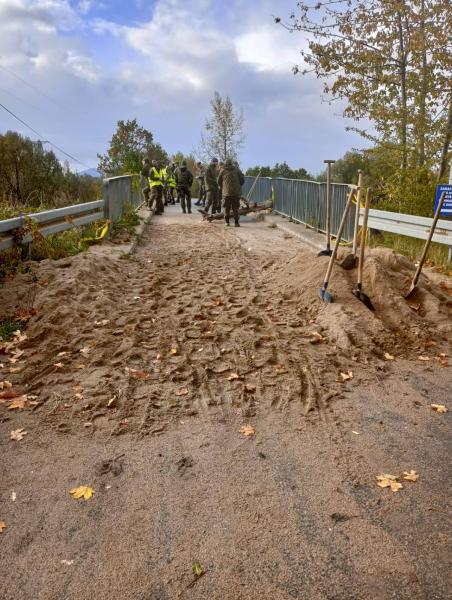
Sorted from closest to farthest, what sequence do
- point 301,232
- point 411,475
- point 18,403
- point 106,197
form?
point 411,475 < point 18,403 < point 106,197 < point 301,232

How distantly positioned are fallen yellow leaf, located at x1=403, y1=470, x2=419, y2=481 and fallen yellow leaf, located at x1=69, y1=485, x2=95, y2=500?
1984 millimetres

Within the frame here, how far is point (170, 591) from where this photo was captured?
251cm

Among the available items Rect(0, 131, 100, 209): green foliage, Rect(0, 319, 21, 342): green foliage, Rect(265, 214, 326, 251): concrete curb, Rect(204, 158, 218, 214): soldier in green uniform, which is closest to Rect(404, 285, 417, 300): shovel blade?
Rect(0, 319, 21, 342): green foliage

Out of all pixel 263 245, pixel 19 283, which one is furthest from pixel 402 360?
pixel 263 245

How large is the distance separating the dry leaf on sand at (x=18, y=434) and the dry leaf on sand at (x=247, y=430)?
5.37 ft

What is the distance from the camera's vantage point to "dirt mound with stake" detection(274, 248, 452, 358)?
5926 mm

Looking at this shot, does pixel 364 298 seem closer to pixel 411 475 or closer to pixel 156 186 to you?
pixel 411 475

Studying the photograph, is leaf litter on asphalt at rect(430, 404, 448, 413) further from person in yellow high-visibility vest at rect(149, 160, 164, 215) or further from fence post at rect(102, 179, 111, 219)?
person in yellow high-visibility vest at rect(149, 160, 164, 215)

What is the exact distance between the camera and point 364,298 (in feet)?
22.3

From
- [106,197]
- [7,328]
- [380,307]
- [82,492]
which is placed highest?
[106,197]

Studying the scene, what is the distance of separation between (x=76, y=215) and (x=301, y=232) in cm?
654

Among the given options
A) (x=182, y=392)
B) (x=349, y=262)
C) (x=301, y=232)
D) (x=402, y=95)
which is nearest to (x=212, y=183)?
(x=301, y=232)

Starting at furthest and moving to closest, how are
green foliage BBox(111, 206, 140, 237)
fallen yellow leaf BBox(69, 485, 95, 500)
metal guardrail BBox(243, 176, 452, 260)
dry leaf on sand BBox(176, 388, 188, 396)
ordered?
green foliage BBox(111, 206, 140, 237), metal guardrail BBox(243, 176, 452, 260), dry leaf on sand BBox(176, 388, 188, 396), fallen yellow leaf BBox(69, 485, 95, 500)

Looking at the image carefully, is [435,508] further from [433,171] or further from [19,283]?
[433,171]
